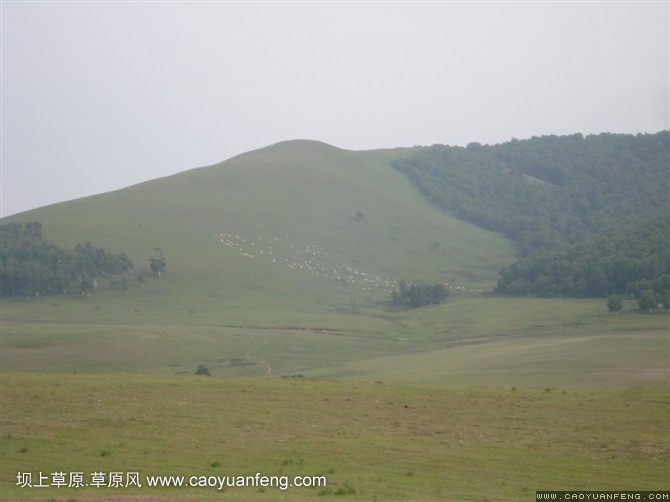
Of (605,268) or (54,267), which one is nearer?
(605,268)

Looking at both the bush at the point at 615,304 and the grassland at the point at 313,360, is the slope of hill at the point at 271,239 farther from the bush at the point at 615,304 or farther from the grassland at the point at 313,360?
the bush at the point at 615,304

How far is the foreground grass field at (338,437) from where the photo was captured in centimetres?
2009

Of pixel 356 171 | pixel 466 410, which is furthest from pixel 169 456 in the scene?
pixel 356 171

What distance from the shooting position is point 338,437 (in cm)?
2495

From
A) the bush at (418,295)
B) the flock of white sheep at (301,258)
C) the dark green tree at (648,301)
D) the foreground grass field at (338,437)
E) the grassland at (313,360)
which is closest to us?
the foreground grass field at (338,437)

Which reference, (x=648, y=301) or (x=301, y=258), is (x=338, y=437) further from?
(x=301, y=258)

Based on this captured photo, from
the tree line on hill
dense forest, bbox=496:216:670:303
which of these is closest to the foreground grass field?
dense forest, bbox=496:216:670:303

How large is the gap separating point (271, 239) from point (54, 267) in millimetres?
36715

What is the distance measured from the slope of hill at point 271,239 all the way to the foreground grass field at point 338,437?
193 ft

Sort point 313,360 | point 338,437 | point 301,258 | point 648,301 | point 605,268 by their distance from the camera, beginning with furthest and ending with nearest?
1. point 301,258
2. point 605,268
3. point 648,301
4. point 313,360
5. point 338,437

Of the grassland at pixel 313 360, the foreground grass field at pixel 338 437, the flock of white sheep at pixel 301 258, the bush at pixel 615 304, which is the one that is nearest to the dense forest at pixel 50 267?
the grassland at pixel 313 360

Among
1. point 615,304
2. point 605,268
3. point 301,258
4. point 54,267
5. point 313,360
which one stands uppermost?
point 301,258

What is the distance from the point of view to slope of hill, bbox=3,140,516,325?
103 metres

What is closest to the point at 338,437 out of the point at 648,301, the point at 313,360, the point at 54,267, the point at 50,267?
the point at 313,360
